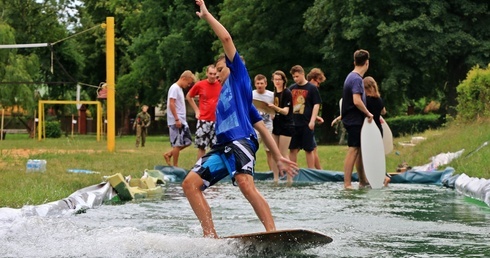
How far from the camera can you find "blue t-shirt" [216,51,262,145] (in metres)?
7.23

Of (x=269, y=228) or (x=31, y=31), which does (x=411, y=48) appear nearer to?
(x=269, y=228)

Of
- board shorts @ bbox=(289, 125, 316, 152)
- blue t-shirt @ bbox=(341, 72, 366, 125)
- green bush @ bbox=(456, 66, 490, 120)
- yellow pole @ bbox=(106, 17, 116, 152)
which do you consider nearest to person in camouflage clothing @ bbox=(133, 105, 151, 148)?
yellow pole @ bbox=(106, 17, 116, 152)

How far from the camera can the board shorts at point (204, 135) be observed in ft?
49.9

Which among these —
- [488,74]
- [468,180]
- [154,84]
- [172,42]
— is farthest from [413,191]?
[154,84]

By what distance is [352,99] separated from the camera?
45.4 ft

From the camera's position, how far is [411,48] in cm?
3650

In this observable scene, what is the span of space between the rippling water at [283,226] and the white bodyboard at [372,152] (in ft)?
2.48

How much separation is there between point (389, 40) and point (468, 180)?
24.3 meters

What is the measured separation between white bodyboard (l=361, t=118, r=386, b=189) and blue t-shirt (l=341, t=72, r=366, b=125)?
21cm

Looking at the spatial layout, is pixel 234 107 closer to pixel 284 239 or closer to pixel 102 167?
pixel 284 239

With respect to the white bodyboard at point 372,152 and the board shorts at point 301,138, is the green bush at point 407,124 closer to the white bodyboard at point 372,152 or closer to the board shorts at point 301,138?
the board shorts at point 301,138

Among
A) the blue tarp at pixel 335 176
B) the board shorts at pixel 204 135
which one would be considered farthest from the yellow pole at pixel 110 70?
the board shorts at pixel 204 135

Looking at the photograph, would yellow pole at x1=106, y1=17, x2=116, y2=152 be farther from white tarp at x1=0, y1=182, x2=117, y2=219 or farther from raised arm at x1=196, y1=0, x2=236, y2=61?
raised arm at x1=196, y1=0, x2=236, y2=61

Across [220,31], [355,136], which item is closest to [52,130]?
[355,136]
